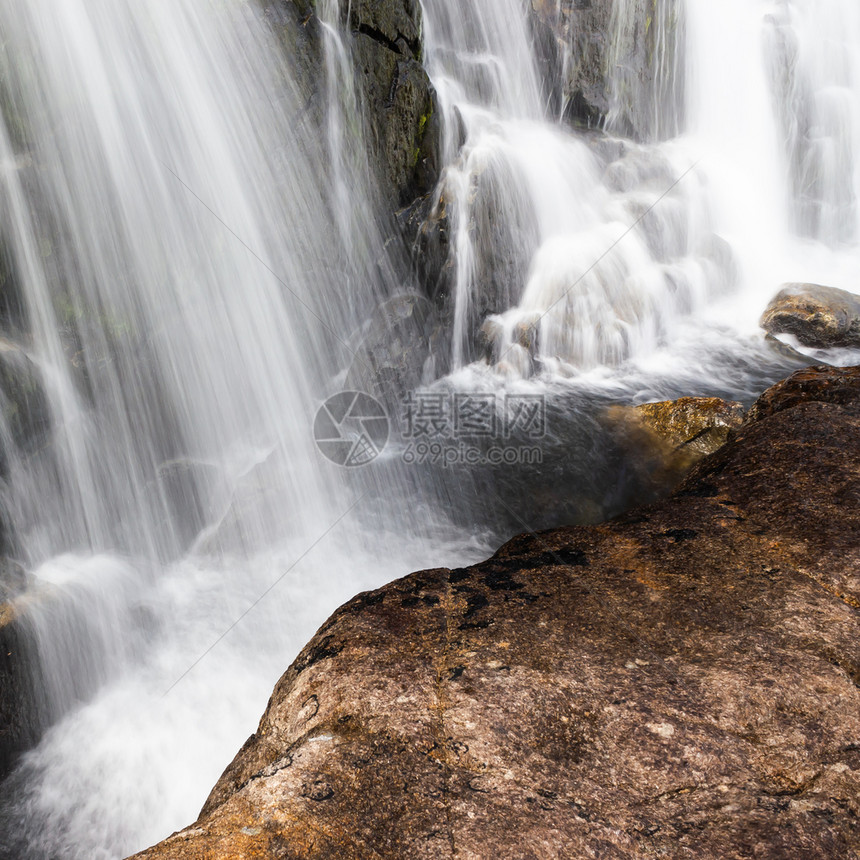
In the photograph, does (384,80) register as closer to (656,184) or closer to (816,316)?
(656,184)

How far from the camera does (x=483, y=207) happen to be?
406 inches

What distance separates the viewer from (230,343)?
8.64m

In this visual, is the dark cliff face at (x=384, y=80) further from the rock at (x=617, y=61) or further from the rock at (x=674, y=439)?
the rock at (x=674, y=439)

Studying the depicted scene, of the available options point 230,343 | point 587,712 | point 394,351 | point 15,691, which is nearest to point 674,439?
point 394,351

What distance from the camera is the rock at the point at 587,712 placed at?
196 centimetres

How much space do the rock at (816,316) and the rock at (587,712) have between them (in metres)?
8.27

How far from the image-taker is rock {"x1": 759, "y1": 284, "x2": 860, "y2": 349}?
10242mm

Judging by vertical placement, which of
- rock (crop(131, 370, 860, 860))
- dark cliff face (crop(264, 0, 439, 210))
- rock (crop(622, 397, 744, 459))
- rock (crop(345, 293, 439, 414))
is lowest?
rock (crop(622, 397, 744, 459))

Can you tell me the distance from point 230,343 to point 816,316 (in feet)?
33.4

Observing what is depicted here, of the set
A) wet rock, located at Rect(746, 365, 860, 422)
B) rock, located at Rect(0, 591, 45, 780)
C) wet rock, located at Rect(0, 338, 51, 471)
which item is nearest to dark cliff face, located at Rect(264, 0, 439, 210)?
wet rock, located at Rect(0, 338, 51, 471)

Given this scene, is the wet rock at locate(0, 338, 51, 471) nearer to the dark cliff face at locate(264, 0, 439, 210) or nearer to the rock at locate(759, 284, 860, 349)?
the dark cliff face at locate(264, 0, 439, 210)

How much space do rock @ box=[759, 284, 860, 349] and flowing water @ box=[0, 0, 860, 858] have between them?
0.52m

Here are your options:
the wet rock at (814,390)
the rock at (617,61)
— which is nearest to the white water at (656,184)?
the rock at (617,61)

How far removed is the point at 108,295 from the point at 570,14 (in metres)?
11.9
